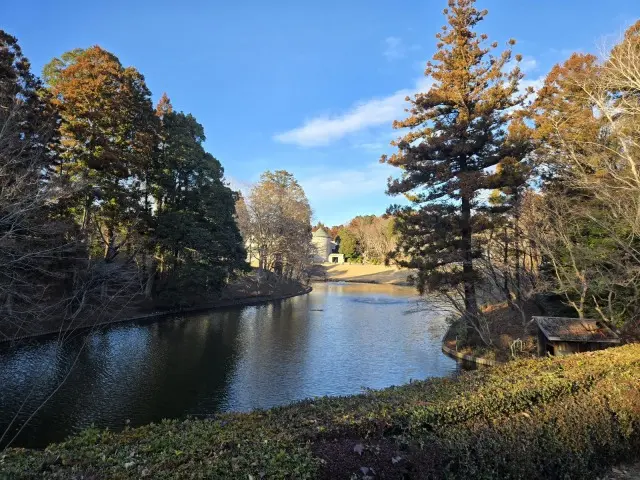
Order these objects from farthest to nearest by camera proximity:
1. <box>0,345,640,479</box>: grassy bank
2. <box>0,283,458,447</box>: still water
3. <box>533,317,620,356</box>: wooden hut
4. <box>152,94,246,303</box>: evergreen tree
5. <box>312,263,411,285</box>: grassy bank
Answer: <box>312,263,411,285</box>: grassy bank
<box>152,94,246,303</box>: evergreen tree
<box>533,317,620,356</box>: wooden hut
<box>0,283,458,447</box>: still water
<box>0,345,640,479</box>: grassy bank

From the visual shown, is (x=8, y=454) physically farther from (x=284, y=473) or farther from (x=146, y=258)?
(x=146, y=258)

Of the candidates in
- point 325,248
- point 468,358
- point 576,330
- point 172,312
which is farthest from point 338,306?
point 325,248

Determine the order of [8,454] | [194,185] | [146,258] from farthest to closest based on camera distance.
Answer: [194,185], [146,258], [8,454]

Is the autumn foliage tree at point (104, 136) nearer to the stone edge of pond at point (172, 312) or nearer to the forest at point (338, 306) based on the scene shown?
the forest at point (338, 306)

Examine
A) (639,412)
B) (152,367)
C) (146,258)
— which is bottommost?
(152,367)

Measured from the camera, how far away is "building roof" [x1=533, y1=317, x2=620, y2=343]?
1199 centimetres

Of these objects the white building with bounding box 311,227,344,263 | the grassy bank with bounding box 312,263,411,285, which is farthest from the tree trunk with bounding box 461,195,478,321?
the white building with bounding box 311,227,344,263

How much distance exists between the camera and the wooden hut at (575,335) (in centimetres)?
1198

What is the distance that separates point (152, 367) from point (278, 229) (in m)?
23.8

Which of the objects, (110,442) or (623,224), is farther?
(623,224)

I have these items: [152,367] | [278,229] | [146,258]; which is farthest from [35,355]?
[278,229]

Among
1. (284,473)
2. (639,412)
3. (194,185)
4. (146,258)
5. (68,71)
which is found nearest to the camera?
(284,473)

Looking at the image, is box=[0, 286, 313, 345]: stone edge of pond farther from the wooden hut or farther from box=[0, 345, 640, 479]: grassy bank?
the wooden hut

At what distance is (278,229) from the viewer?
36.9m
